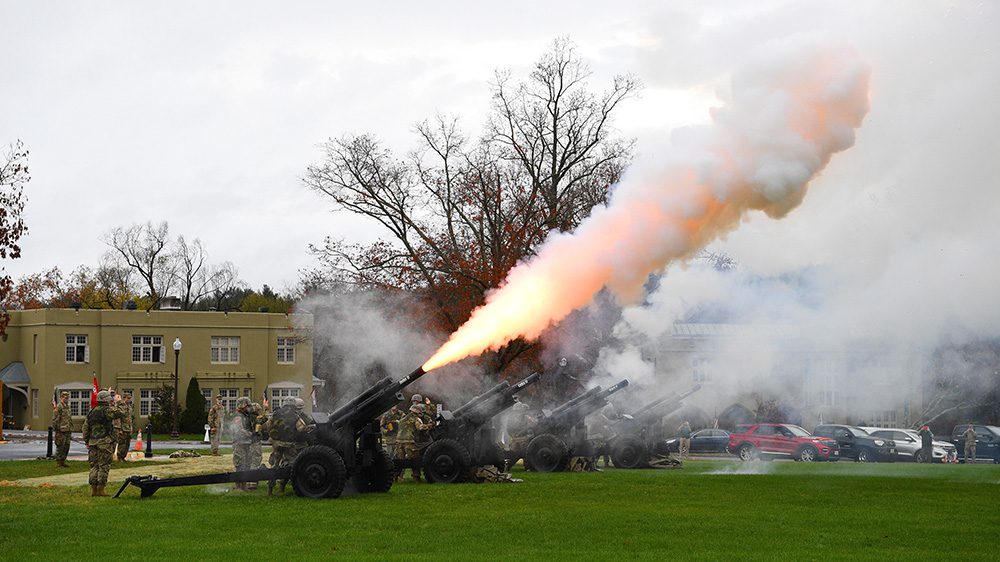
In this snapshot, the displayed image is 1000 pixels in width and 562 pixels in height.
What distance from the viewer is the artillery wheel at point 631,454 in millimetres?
35188

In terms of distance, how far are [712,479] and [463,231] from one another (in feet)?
86.1

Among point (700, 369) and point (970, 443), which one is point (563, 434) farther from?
point (970, 443)

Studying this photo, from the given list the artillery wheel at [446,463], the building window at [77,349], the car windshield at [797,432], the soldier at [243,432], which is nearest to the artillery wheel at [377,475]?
the soldier at [243,432]

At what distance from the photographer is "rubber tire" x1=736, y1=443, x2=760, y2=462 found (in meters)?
44.1

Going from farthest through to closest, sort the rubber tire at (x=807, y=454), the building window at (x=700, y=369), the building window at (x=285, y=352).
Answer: the building window at (x=285, y=352) → the rubber tire at (x=807, y=454) → the building window at (x=700, y=369)

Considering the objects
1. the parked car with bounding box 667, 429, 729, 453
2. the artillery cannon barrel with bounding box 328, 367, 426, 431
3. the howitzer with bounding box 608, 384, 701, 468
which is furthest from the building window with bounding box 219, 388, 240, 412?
the artillery cannon barrel with bounding box 328, 367, 426, 431

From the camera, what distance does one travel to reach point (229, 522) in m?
18.8

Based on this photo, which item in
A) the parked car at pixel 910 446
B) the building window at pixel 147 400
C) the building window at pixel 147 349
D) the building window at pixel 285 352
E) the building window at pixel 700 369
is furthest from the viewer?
the building window at pixel 285 352

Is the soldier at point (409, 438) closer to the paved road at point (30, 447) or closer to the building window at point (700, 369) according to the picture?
the building window at point (700, 369)

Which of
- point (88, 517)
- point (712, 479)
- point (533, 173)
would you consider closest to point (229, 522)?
point (88, 517)

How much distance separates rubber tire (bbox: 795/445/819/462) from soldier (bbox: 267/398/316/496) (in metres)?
25.4

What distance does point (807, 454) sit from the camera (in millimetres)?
44406

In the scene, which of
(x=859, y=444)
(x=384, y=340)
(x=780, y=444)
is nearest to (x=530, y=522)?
(x=780, y=444)

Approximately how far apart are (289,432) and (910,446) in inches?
1135
